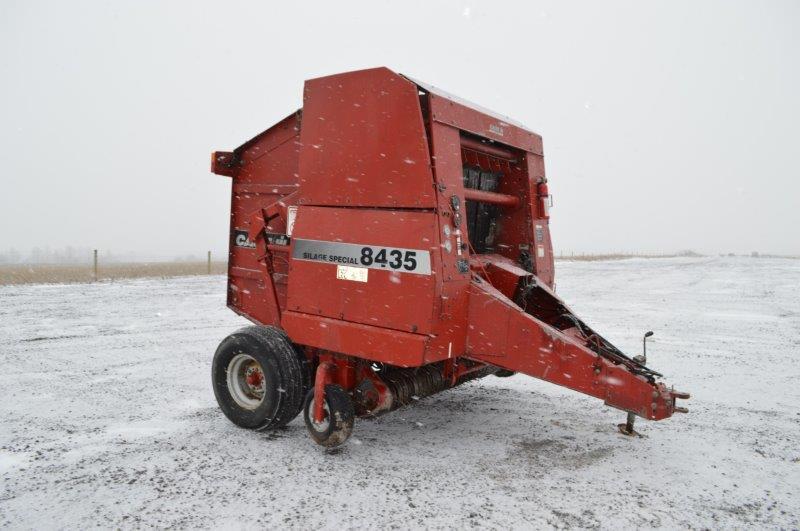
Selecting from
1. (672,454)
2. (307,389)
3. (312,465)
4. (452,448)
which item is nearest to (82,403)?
(307,389)

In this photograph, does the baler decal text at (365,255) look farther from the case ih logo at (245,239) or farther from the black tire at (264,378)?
the black tire at (264,378)

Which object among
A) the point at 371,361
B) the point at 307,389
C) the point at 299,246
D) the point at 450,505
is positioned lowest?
the point at 450,505

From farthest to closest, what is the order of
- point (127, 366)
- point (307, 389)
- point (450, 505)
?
point (127, 366), point (307, 389), point (450, 505)

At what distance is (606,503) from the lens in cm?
323

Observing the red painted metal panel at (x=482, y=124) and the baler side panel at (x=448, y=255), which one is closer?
the baler side panel at (x=448, y=255)

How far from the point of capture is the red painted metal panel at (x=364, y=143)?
3.69 meters

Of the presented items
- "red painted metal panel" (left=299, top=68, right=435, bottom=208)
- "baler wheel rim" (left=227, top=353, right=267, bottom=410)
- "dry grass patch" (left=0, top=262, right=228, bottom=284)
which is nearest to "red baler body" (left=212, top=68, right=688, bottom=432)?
"red painted metal panel" (left=299, top=68, right=435, bottom=208)

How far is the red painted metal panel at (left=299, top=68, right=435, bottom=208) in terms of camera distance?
3688 millimetres

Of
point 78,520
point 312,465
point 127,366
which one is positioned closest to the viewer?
point 78,520

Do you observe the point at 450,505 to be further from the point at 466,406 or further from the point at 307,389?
the point at 466,406

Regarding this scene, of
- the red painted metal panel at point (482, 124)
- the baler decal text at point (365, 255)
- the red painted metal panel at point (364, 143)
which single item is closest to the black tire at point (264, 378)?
the baler decal text at point (365, 255)

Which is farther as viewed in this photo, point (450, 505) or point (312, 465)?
point (312, 465)

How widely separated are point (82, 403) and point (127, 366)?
1.58m

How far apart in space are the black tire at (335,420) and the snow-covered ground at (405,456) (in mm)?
153
